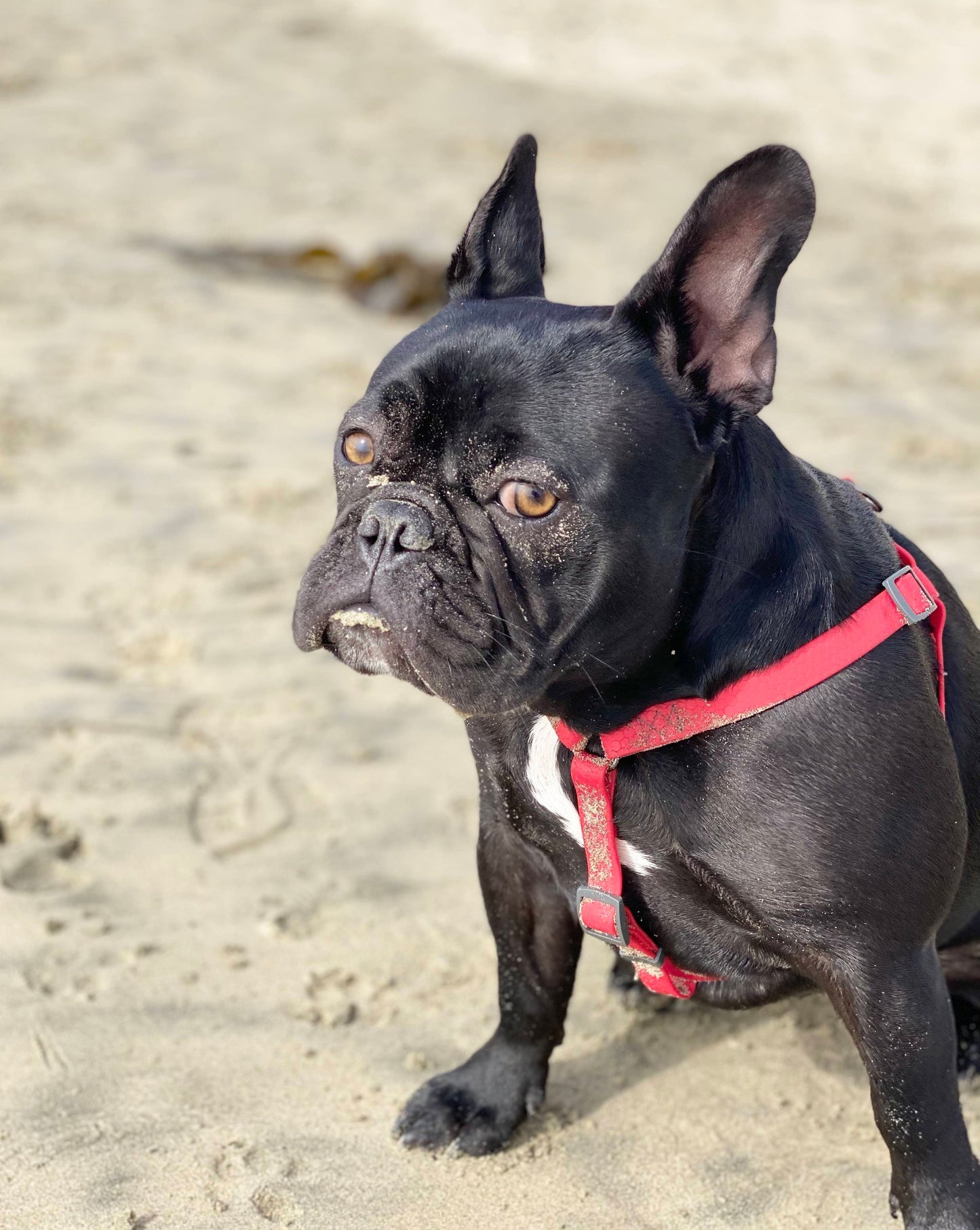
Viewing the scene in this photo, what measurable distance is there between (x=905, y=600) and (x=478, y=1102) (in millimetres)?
1367

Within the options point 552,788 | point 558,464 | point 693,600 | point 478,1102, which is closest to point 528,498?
point 558,464

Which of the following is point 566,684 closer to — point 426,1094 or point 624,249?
point 426,1094

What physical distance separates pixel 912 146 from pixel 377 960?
9.62 metres

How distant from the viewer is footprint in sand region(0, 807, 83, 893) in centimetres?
362

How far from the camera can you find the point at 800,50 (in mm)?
12719

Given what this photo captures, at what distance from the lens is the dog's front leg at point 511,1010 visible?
9.69 feet

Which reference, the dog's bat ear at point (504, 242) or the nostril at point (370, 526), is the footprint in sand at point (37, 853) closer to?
the nostril at point (370, 526)

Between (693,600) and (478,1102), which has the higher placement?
(693,600)

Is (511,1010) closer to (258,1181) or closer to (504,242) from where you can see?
(258,1181)

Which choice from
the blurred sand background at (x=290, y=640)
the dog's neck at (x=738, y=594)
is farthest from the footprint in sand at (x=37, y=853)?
the dog's neck at (x=738, y=594)

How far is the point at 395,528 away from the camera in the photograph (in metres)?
2.39

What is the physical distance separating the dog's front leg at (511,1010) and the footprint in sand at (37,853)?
46.1 inches

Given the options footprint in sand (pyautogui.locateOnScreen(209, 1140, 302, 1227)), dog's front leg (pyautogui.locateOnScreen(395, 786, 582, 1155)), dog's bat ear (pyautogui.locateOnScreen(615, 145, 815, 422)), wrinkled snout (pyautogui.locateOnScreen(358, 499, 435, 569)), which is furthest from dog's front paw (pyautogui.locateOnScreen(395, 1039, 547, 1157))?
dog's bat ear (pyautogui.locateOnScreen(615, 145, 815, 422))

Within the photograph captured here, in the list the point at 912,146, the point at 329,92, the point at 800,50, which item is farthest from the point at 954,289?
the point at 329,92
